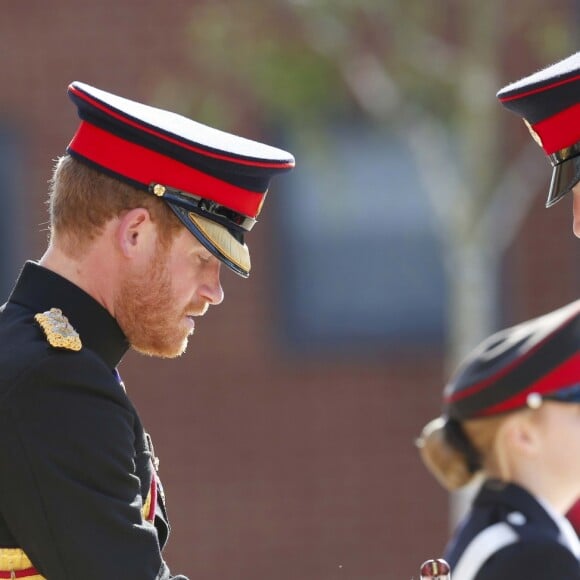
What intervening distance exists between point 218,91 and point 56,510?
23.2 feet

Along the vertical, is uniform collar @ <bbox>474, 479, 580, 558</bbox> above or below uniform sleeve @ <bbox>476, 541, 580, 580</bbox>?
above

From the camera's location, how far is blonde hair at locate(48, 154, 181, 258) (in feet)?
9.12

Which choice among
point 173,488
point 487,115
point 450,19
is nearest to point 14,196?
point 173,488

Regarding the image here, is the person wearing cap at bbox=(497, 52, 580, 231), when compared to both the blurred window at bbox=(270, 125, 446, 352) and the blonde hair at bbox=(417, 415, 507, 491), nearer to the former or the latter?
the blonde hair at bbox=(417, 415, 507, 491)

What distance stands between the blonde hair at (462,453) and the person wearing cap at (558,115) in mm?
883

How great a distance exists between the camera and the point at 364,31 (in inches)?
377

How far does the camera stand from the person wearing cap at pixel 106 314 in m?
2.56

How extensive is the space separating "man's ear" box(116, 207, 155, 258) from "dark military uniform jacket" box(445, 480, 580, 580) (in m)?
1.22

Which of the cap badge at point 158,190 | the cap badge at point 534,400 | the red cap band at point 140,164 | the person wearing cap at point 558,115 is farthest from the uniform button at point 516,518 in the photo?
the cap badge at point 158,190

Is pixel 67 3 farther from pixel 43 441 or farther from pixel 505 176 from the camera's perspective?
pixel 43 441

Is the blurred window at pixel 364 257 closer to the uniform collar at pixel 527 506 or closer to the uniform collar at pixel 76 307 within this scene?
the uniform collar at pixel 527 506

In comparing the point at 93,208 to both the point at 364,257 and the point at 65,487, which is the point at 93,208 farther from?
the point at 364,257

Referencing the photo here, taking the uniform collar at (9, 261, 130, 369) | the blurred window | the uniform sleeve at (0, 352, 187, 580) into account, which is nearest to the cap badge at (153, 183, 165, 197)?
the uniform collar at (9, 261, 130, 369)

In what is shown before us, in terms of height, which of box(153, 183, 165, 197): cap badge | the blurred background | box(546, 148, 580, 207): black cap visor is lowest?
the blurred background
